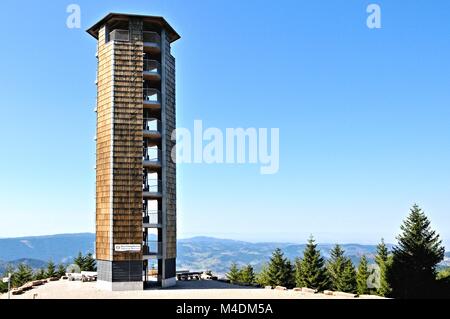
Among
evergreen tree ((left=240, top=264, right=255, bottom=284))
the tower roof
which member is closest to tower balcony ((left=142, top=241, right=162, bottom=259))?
the tower roof

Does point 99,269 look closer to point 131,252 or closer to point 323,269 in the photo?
point 131,252

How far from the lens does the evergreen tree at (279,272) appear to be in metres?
56.8

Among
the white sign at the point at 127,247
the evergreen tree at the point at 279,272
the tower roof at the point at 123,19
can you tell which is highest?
the tower roof at the point at 123,19

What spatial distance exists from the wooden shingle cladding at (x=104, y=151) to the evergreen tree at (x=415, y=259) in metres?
28.5

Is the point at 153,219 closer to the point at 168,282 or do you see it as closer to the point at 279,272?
the point at 168,282

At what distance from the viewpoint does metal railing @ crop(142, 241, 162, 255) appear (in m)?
Answer: 35.9

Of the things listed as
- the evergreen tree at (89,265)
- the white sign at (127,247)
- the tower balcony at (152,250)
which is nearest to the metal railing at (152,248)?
the tower balcony at (152,250)

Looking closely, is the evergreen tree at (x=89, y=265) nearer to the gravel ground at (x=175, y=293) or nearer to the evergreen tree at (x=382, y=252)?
the gravel ground at (x=175, y=293)

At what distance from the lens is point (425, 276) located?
44.7 metres

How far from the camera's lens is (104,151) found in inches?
1426

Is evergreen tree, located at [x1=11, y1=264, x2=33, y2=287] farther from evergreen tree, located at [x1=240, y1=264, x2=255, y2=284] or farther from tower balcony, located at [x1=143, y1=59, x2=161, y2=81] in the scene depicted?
tower balcony, located at [x1=143, y1=59, x2=161, y2=81]

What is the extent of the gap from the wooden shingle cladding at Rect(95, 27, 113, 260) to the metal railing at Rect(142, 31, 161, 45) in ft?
9.75
